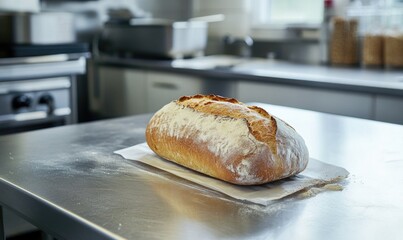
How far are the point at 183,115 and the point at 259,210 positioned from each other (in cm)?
27

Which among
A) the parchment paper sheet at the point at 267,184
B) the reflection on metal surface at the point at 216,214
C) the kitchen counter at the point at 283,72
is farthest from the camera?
the kitchen counter at the point at 283,72

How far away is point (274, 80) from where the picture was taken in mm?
2217

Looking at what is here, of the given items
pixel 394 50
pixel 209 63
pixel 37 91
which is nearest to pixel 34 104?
pixel 37 91

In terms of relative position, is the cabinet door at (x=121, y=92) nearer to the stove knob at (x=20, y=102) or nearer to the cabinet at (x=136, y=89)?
the cabinet at (x=136, y=89)

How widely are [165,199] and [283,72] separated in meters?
1.63

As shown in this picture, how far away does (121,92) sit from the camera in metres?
2.86

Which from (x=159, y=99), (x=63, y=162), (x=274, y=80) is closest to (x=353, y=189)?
(x=63, y=162)

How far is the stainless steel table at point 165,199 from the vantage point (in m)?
0.67

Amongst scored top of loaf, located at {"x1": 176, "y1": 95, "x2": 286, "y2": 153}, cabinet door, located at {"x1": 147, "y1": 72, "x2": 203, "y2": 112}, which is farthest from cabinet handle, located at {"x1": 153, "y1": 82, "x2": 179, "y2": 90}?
scored top of loaf, located at {"x1": 176, "y1": 95, "x2": 286, "y2": 153}

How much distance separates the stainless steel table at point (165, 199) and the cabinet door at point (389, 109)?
29.4 inches

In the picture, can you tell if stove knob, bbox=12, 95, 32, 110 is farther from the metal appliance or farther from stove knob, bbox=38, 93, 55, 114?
the metal appliance

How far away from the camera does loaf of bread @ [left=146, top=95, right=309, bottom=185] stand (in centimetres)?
81

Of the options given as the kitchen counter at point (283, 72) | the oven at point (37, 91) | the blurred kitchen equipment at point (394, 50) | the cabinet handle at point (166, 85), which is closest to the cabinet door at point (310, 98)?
the kitchen counter at point (283, 72)

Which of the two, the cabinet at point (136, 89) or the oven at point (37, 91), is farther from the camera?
the cabinet at point (136, 89)
